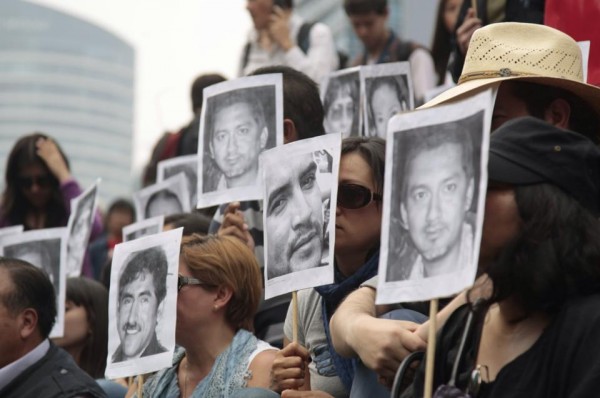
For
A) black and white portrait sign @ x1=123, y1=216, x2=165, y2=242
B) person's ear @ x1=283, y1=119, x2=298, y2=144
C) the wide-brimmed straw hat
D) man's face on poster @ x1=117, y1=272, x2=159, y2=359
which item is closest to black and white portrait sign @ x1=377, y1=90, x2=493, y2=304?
the wide-brimmed straw hat

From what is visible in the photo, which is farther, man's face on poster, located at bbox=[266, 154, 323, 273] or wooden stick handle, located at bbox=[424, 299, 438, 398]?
man's face on poster, located at bbox=[266, 154, 323, 273]

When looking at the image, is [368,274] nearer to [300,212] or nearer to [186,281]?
[300,212]

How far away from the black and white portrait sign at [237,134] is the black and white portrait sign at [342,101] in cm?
155

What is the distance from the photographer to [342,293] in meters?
5.85

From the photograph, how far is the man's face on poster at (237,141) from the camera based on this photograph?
7.48 meters

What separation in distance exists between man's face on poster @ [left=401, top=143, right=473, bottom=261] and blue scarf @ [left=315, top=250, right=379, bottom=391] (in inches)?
47.0

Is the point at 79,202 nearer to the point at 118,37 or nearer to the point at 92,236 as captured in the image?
the point at 92,236

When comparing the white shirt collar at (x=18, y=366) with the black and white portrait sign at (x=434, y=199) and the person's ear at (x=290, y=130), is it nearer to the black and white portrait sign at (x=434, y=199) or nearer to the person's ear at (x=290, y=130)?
the person's ear at (x=290, y=130)

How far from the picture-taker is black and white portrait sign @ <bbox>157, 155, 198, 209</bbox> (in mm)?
9664

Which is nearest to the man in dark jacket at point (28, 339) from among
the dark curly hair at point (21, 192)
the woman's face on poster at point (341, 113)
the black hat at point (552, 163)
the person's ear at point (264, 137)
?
the person's ear at point (264, 137)

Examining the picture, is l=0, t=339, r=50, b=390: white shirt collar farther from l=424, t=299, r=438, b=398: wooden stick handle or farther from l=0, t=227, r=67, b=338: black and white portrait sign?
l=424, t=299, r=438, b=398: wooden stick handle

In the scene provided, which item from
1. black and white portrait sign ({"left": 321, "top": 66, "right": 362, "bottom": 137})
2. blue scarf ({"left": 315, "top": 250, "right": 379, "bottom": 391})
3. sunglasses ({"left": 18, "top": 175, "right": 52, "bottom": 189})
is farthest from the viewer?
sunglasses ({"left": 18, "top": 175, "right": 52, "bottom": 189})

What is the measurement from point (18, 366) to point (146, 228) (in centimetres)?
120

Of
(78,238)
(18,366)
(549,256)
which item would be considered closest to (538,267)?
(549,256)
